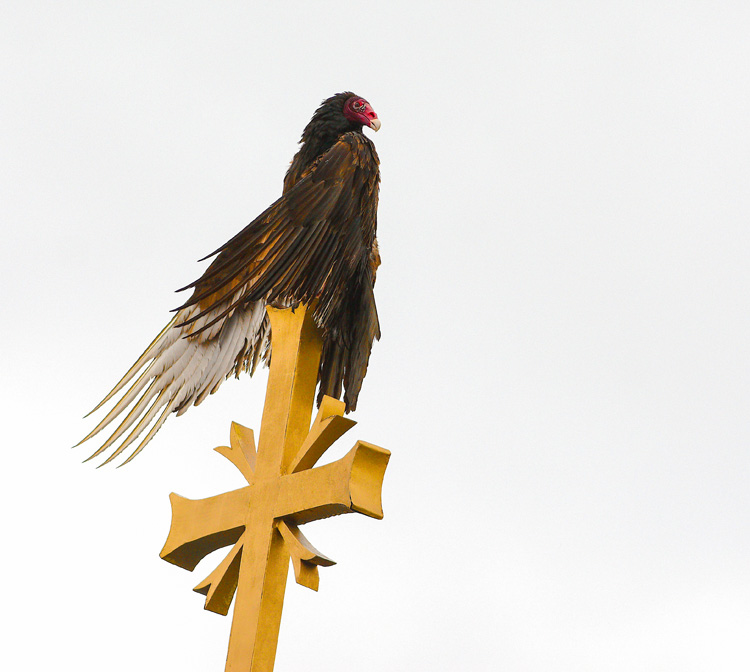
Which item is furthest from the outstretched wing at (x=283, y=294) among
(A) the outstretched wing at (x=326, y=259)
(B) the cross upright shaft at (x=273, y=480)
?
(B) the cross upright shaft at (x=273, y=480)

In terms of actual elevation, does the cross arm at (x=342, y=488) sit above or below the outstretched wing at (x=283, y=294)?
below

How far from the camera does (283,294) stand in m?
3.72

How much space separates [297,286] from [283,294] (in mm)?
95

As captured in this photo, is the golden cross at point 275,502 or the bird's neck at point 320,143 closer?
the golden cross at point 275,502

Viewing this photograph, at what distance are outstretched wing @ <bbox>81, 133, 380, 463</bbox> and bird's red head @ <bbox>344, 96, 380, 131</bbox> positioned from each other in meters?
0.28

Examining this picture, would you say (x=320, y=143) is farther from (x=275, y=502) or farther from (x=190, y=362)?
(x=275, y=502)

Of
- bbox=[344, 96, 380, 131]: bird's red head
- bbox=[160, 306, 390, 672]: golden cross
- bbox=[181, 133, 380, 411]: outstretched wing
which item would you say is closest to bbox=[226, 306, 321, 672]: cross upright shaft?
bbox=[160, 306, 390, 672]: golden cross

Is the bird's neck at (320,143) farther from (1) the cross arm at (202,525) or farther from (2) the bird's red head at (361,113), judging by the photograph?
(1) the cross arm at (202,525)

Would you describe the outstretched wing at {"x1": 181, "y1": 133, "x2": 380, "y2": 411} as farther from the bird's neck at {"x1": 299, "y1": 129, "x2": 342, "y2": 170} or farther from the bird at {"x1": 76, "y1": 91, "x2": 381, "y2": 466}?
the bird's neck at {"x1": 299, "y1": 129, "x2": 342, "y2": 170}

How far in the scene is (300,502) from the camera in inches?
132

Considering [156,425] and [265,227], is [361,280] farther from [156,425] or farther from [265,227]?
[156,425]

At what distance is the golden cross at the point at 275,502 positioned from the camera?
3.26 meters

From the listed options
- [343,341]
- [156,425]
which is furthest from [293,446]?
[156,425]

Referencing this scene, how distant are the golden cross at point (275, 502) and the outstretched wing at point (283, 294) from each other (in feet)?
0.57
